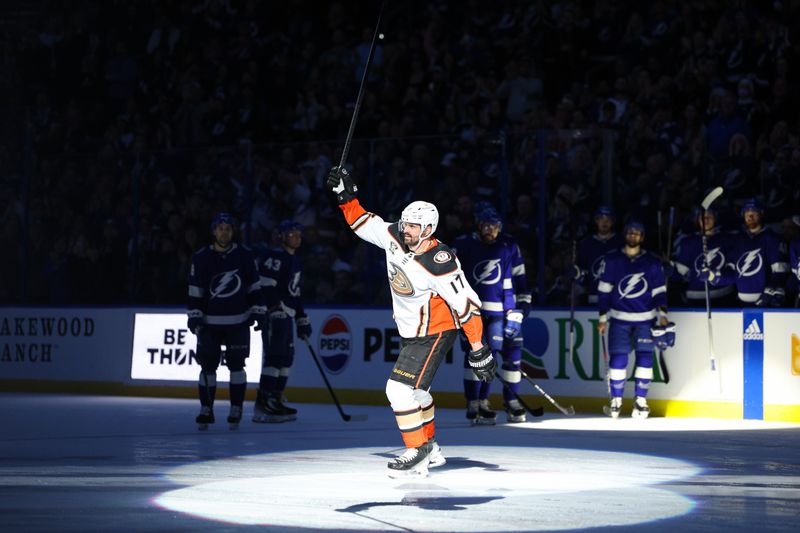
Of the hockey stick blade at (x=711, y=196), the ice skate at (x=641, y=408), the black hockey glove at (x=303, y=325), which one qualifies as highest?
the hockey stick blade at (x=711, y=196)

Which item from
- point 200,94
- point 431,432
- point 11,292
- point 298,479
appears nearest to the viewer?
point 298,479

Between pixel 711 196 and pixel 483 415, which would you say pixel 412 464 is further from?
pixel 711 196

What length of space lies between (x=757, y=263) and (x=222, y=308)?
6.09 meters

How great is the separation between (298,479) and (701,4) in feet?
37.0

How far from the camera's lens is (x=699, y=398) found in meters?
14.4

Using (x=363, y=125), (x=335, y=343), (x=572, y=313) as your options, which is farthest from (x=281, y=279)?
(x=363, y=125)

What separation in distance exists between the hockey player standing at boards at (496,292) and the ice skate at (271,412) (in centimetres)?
189

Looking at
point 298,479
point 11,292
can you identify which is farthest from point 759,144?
point 11,292

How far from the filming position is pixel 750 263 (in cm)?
1470

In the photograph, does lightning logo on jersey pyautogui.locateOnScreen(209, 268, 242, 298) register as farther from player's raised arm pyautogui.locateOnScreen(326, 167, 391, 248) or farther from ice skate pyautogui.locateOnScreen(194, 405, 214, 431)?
player's raised arm pyautogui.locateOnScreen(326, 167, 391, 248)

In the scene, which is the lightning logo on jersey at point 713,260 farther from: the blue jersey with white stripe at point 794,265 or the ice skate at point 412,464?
the ice skate at point 412,464

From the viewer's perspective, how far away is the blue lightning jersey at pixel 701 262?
48.9 ft

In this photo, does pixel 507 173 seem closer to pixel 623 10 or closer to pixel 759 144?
pixel 759 144

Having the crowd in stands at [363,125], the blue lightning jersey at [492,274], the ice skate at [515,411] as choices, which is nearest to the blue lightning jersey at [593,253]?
the crowd in stands at [363,125]
